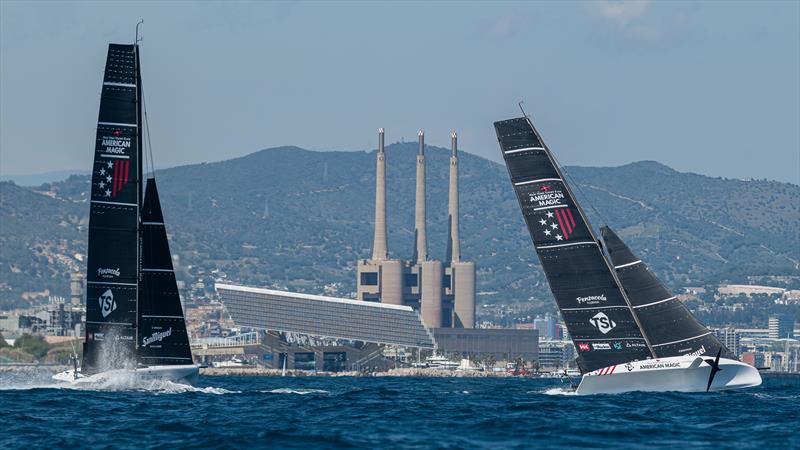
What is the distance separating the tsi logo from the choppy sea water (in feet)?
6.90

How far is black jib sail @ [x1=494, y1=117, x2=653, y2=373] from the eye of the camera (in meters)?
50.5

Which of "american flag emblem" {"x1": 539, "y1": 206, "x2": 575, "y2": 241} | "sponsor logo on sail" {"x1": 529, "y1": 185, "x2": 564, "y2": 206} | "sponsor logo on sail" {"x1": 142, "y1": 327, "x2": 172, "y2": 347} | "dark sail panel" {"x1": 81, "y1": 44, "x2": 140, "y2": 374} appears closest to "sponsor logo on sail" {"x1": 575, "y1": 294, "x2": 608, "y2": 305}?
"american flag emblem" {"x1": 539, "y1": 206, "x2": 575, "y2": 241}

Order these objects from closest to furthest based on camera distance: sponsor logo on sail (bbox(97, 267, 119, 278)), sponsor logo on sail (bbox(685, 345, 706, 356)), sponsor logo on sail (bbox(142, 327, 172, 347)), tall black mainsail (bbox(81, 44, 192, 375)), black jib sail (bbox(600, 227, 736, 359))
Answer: sponsor logo on sail (bbox(685, 345, 706, 356)) → black jib sail (bbox(600, 227, 736, 359)) → tall black mainsail (bbox(81, 44, 192, 375)) → sponsor logo on sail (bbox(97, 267, 119, 278)) → sponsor logo on sail (bbox(142, 327, 172, 347))

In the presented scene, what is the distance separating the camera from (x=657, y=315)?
5131 centimetres

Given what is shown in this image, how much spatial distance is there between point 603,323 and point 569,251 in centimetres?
243

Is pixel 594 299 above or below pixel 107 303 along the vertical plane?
above

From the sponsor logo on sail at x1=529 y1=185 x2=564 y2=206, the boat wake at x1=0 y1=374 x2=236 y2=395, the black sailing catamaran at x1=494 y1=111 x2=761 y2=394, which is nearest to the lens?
the black sailing catamaran at x1=494 y1=111 x2=761 y2=394

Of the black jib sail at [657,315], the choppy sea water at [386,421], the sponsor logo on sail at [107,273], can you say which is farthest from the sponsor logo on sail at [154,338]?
the black jib sail at [657,315]

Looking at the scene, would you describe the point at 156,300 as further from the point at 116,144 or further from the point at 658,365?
the point at 658,365

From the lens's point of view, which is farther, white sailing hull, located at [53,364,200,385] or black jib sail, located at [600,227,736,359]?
white sailing hull, located at [53,364,200,385]

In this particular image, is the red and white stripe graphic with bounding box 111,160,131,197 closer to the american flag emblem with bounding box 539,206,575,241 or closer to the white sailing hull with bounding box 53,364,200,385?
the white sailing hull with bounding box 53,364,200,385

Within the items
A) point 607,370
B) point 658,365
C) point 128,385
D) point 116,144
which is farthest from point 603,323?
point 116,144

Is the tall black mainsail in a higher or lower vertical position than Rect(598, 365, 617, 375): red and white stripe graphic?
higher

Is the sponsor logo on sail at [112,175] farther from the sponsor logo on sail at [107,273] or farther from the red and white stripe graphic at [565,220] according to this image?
the red and white stripe graphic at [565,220]
